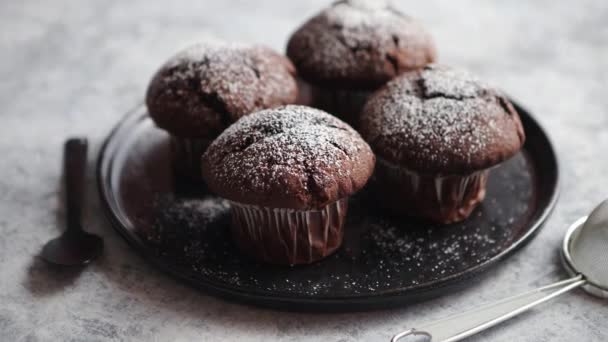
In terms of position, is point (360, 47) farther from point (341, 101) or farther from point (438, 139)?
point (438, 139)

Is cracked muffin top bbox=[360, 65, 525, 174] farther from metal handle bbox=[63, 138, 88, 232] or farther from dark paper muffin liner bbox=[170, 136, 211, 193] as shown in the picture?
metal handle bbox=[63, 138, 88, 232]

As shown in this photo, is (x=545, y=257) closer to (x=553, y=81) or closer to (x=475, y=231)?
(x=475, y=231)

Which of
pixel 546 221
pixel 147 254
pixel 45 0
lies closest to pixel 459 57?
pixel 546 221

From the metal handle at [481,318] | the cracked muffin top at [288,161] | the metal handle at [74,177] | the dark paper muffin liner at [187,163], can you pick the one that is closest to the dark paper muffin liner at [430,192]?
the cracked muffin top at [288,161]

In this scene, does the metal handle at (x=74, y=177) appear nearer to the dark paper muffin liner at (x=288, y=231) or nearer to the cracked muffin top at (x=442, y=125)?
the dark paper muffin liner at (x=288, y=231)

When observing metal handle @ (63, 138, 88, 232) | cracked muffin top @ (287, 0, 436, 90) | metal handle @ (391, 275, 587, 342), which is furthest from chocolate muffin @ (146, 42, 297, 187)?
metal handle @ (391, 275, 587, 342)

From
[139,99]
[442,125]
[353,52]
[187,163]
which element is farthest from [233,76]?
[139,99]
